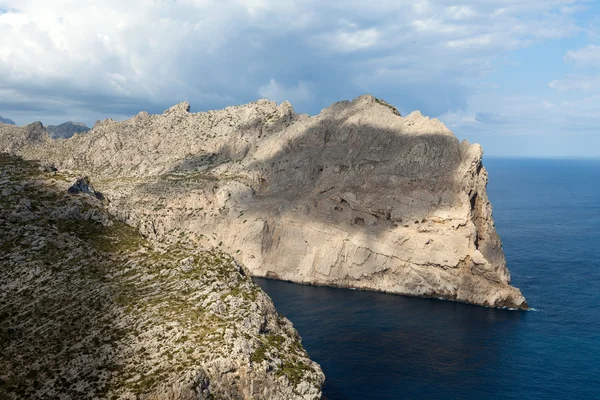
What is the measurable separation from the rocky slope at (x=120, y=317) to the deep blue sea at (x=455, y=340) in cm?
2383

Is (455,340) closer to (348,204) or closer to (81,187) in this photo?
(348,204)

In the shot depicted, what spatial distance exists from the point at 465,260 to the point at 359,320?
35920mm

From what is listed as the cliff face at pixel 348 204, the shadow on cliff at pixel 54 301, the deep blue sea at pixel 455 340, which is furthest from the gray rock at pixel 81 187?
the deep blue sea at pixel 455 340

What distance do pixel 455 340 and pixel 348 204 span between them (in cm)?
5543

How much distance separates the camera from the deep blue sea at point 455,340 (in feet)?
273

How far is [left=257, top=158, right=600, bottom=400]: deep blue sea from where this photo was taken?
83.2 meters

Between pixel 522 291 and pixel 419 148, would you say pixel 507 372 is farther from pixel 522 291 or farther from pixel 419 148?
pixel 419 148

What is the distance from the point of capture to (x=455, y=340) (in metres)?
103

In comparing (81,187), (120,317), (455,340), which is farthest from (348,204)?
(120,317)

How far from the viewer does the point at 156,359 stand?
54875 millimetres

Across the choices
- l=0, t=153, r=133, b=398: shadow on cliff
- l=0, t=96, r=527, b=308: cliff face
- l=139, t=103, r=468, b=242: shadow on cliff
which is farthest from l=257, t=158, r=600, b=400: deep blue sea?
l=0, t=153, r=133, b=398: shadow on cliff

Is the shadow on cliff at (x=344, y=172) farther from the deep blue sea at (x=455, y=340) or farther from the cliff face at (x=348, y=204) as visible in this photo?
the deep blue sea at (x=455, y=340)

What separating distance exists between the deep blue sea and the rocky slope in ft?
78.2

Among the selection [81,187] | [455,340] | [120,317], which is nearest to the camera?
[120,317]
